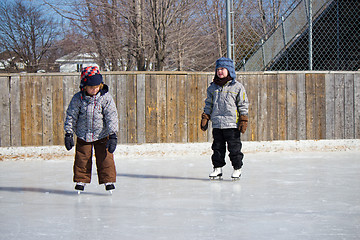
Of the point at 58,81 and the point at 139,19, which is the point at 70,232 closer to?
the point at 58,81

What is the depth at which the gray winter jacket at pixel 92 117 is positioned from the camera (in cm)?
427

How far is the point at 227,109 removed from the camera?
4.93 m

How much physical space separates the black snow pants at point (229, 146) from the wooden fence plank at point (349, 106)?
3577 millimetres

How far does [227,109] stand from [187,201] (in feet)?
4.27

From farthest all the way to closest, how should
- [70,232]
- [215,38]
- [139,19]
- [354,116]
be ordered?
1. [215,38]
2. [139,19]
3. [354,116]
4. [70,232]

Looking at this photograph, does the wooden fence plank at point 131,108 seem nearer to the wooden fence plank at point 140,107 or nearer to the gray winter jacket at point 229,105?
the wooden fence plank at point 140,107

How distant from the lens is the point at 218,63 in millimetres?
4938

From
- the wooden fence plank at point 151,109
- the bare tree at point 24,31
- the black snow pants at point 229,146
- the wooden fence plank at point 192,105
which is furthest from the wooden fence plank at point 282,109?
the bare tree at point 24,31

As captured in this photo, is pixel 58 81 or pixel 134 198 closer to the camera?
pixel 134 198

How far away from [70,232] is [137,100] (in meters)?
4.77

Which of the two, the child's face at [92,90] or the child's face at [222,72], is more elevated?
the child's face at [222,72]

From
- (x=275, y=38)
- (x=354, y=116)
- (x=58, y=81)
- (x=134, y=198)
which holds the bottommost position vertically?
(x=134, y=198)

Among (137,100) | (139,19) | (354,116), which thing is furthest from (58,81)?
(354,116)

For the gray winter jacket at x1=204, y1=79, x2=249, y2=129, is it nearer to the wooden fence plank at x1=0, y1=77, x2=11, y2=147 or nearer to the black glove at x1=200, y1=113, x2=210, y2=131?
the black glove at x1=200, y1=113, x2=210, y2=131
